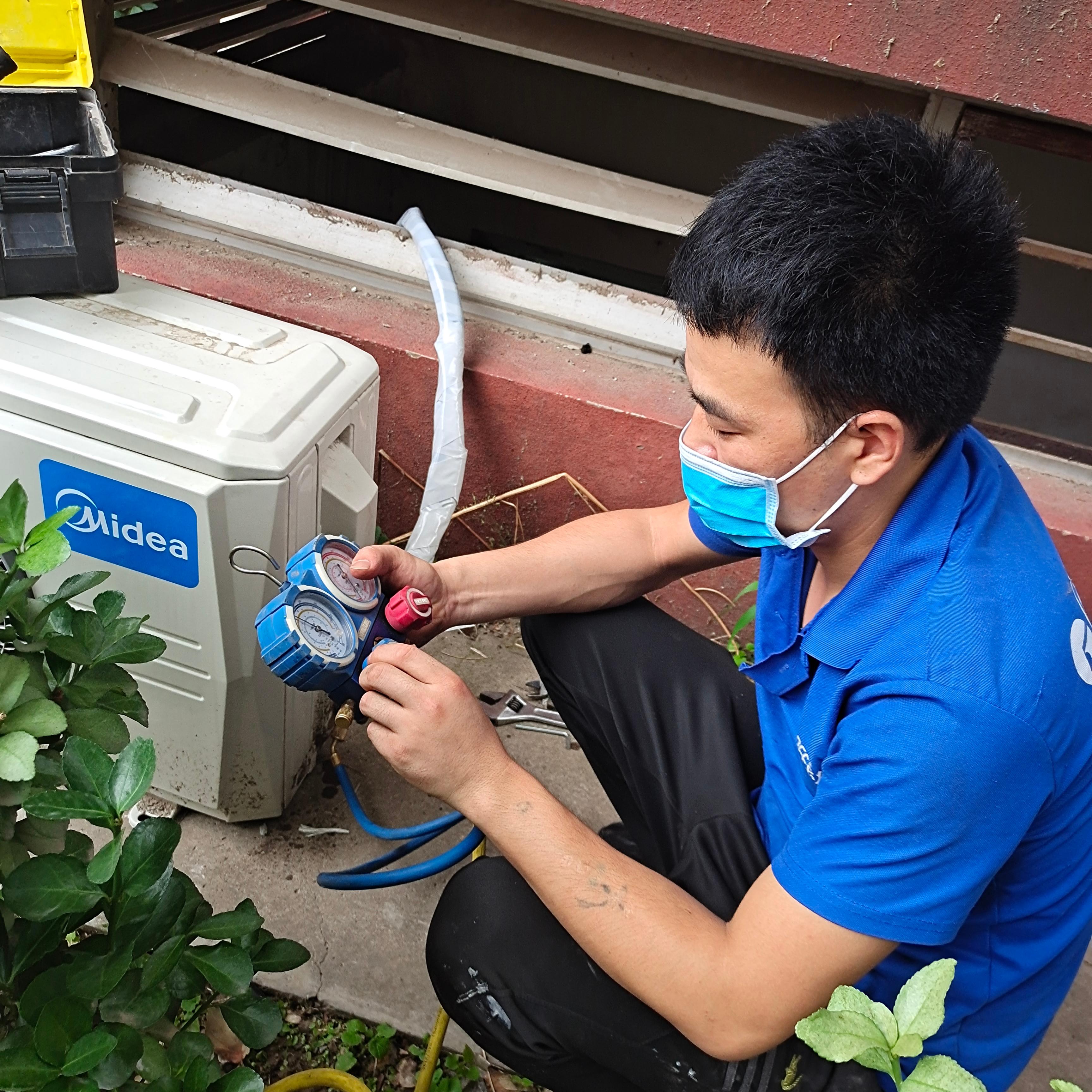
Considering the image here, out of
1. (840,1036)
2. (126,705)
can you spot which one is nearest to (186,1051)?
(126,705)

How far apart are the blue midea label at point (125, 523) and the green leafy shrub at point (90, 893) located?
0.31 meters

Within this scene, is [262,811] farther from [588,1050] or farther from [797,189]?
[797,189]

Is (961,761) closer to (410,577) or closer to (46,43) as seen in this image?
(410,577)

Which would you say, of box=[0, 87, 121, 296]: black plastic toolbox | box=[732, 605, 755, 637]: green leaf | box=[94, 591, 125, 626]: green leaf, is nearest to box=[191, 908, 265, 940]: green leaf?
box=[94, 591, 125, 626]: green leaf

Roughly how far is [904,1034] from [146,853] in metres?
0.66

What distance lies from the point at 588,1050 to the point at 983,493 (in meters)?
0.83

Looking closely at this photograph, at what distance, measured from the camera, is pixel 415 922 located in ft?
6.17

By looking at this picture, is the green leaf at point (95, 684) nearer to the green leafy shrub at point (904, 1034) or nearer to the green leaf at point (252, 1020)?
the green leaf at point (252, 1020)

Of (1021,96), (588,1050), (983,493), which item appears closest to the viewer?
(983,493)

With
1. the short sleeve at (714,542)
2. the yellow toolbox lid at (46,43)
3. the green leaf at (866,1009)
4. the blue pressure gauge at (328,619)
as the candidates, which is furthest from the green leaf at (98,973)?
the yellow toolbox lid at (46,43)

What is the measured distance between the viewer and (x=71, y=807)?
905 millimetres

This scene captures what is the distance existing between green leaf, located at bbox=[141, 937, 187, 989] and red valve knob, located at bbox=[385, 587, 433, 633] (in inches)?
20.6

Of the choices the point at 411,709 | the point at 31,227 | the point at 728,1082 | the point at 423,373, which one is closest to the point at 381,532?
the point at 423,373

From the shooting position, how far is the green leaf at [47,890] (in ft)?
2.96
